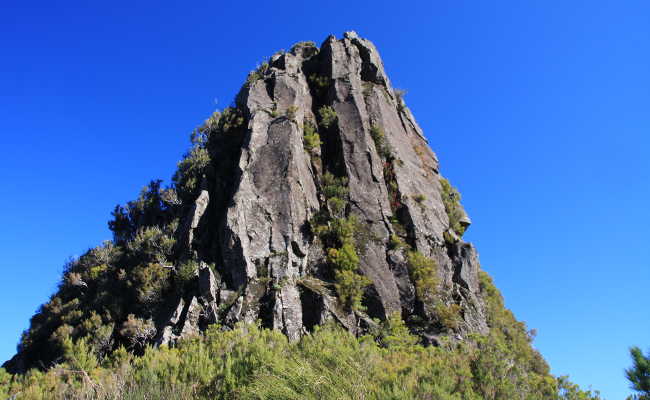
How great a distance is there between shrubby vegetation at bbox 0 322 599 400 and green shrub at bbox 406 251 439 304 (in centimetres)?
789

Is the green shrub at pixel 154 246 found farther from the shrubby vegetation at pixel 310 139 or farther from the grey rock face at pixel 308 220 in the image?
the shrubby vegetation at pixel 310 139

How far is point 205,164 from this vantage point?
25.1m

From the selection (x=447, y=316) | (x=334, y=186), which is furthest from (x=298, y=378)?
(x=334, y=186)

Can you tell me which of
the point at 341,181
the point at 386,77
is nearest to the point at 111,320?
the point at 341,181

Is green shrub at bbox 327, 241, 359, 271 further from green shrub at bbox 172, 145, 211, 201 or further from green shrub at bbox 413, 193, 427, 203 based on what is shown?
green shrub at bbox 172, 145, 211, 201

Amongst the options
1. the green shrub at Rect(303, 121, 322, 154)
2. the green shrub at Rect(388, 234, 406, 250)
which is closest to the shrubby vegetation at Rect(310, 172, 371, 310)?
the green shrub at Rect(388, 234, 406, 250)

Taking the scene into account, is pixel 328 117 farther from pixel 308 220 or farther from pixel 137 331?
pixel 137 331

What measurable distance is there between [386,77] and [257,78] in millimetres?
10823

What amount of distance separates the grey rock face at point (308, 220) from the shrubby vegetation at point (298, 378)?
19.7ft

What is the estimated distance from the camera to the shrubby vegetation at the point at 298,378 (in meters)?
7.92

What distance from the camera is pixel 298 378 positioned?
319 inches

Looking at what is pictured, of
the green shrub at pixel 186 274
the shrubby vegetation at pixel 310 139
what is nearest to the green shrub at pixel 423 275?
the shrubby vegetation at pixel 310 139

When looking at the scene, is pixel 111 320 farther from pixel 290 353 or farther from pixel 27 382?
pixel 290 353

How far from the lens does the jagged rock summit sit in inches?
662
